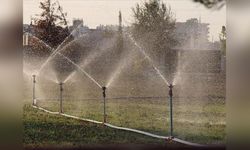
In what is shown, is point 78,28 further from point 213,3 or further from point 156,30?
point 213,3

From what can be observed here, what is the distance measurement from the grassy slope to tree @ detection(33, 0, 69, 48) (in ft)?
3.27

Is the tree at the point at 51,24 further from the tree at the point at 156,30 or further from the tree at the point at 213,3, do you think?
the tree at the point at 213,3

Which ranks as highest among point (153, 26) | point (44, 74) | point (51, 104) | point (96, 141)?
point (153, 26)

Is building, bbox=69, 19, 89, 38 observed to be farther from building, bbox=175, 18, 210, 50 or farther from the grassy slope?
building, bbox=175, 18, 210, 50

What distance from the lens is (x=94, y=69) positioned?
21.3ft

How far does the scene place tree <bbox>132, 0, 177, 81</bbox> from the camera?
6.48m

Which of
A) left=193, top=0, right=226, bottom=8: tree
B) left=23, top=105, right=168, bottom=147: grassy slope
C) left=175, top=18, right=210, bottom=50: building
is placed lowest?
left=23, top=105, right=168, bottom=147: grassy slope

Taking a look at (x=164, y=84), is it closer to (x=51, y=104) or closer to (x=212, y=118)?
(x=212, y=118)

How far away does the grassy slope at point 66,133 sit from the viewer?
17.5 ft

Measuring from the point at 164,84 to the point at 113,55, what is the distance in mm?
965

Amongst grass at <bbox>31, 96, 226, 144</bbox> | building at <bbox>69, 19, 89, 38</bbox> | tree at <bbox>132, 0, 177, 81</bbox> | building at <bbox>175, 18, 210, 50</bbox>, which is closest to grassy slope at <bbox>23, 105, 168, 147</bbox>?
grass at <bbox>31, 96, 226, 144</bbox>

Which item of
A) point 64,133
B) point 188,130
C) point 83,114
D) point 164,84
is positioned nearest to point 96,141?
point 64,133

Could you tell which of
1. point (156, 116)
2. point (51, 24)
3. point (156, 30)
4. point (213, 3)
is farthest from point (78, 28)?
point (213, 3)

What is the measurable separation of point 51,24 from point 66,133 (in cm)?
150
